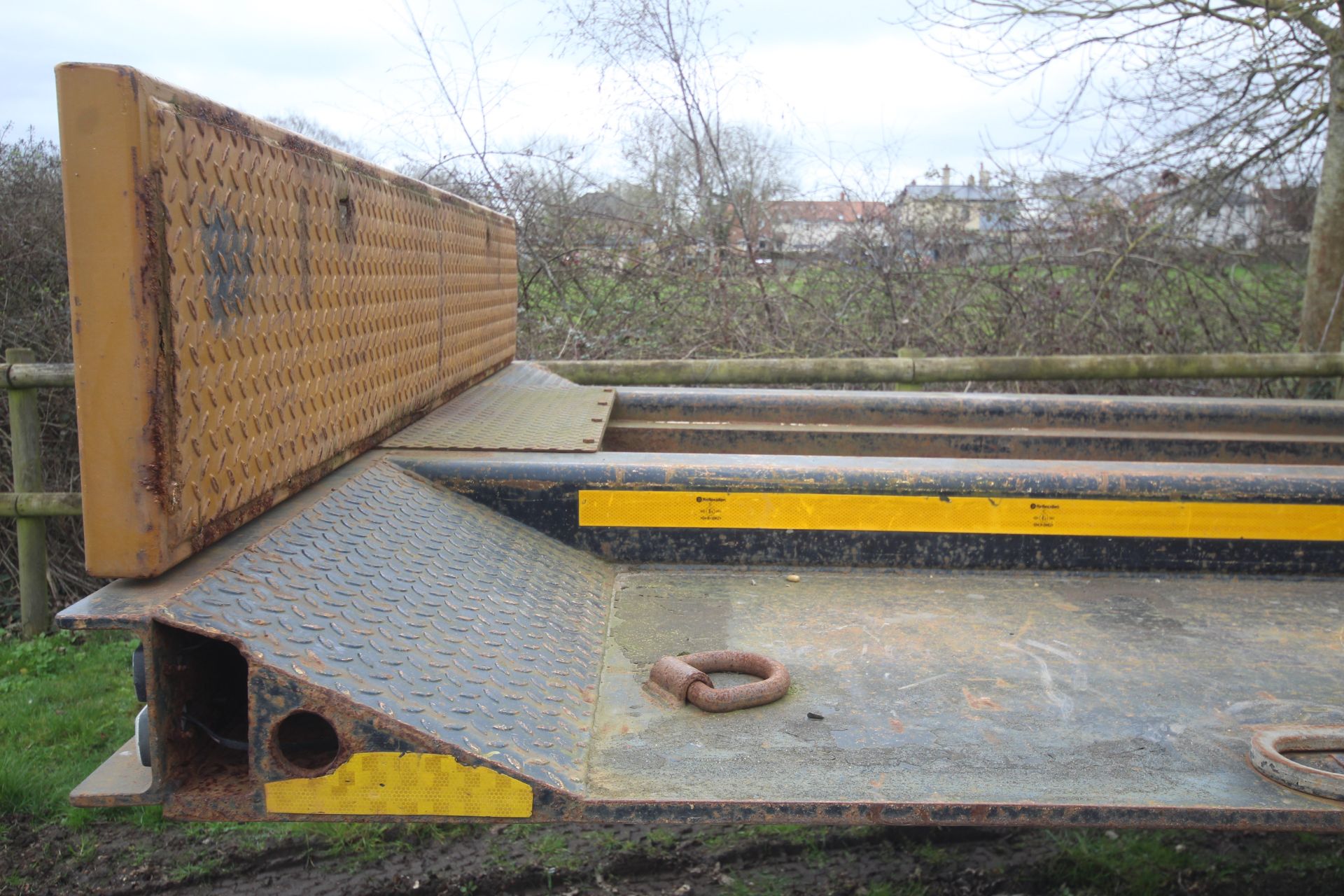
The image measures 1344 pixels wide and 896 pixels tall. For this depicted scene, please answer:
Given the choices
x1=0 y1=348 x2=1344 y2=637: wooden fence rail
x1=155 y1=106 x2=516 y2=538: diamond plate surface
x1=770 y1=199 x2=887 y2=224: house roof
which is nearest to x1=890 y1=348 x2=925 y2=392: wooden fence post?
x1=0 y1=348 x2=1344 y2=637: wooden fence rail

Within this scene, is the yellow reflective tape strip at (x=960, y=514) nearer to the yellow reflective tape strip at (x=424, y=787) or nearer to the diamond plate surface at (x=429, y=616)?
the diamond plate surface at (x=429, y=616)

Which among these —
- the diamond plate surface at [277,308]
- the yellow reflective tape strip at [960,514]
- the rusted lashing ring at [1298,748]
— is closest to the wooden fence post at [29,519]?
the diamond plate surface at [277,308]

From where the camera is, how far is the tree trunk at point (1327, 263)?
741 cm

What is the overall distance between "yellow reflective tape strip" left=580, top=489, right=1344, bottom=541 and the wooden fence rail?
255 centimetres

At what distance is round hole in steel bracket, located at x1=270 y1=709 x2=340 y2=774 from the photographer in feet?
5.09

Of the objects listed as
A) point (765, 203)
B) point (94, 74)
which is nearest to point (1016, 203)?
point (765, 203)

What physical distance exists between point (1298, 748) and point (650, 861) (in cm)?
162

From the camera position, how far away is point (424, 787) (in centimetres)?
143

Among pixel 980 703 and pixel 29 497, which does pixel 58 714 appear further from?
pixel 980 703

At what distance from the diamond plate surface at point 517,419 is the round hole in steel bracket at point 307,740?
3.72 ft

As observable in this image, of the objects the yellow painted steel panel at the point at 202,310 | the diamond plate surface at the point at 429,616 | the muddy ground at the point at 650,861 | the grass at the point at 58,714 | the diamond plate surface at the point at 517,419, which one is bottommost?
the grass at the point at 58,714

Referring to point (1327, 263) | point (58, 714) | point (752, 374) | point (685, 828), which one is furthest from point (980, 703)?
point (1327, 263)

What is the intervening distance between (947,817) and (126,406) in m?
1.28

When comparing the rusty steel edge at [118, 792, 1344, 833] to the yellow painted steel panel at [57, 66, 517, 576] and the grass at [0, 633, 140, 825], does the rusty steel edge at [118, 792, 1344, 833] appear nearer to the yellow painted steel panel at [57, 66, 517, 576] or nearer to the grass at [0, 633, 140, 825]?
the yellow painted steel panel at [57, 66, 517, 576]
